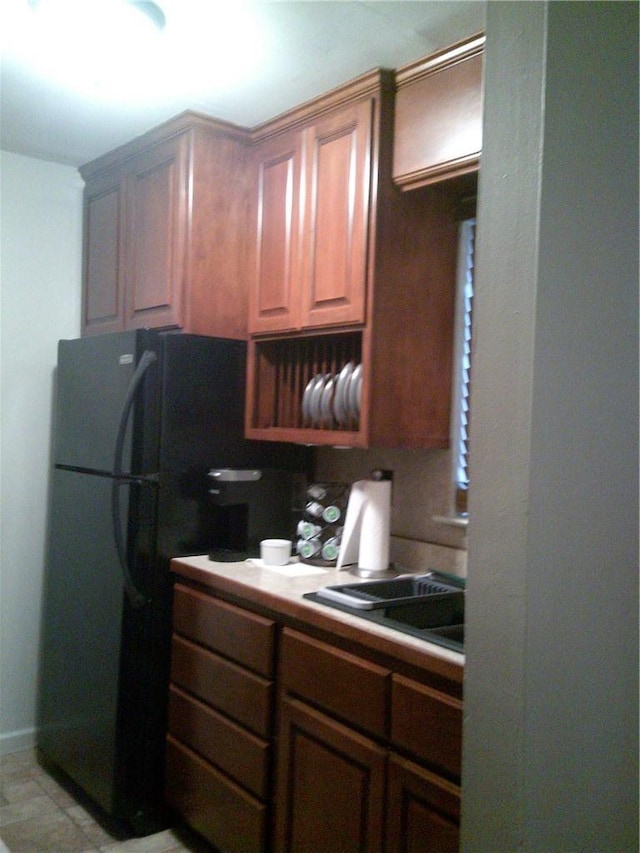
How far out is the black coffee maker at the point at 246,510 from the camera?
2.31 metres

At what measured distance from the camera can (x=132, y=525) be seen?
2199 millimetres

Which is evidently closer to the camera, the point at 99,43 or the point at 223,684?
the point at 99,43

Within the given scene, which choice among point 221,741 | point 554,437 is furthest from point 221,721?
point 554,437

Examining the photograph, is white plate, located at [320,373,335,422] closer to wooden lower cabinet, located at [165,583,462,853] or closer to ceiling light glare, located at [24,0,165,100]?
wooden lower cabinet, located at [165,583,462,853]

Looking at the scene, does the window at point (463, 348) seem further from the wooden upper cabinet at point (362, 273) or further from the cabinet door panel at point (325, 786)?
the cabinet door panel at point (325, 786)

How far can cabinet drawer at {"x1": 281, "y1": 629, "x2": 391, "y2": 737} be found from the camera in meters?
1.55

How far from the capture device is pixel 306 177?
218cm

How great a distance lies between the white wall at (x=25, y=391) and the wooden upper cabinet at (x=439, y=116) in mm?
1622

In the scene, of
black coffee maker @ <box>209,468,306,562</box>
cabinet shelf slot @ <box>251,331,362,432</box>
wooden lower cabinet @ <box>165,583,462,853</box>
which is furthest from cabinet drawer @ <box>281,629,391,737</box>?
cabinet shelf slot @ <box>251,331,362,432</box>

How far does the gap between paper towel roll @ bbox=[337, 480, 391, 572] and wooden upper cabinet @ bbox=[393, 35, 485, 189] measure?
0.92 m

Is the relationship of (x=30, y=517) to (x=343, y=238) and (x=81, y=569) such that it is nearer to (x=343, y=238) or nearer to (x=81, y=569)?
(x=81, y=569)

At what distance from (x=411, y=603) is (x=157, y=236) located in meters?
1.57

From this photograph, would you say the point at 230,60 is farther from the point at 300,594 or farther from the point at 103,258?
the point at 300,594

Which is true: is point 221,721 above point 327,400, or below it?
below
